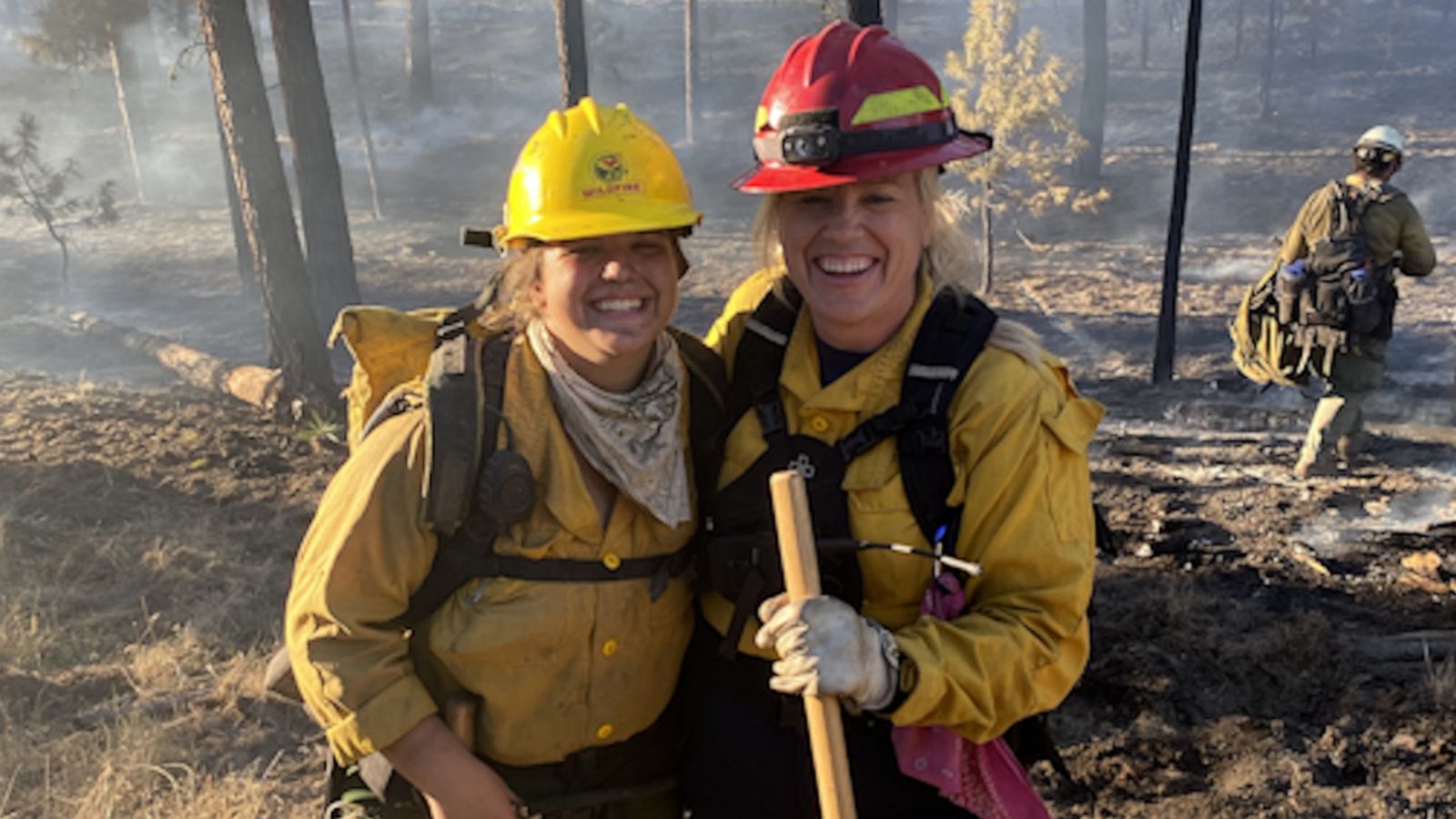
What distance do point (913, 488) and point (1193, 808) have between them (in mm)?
2670

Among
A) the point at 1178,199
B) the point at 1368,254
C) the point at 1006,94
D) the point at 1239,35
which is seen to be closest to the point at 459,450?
the point at 1368,254

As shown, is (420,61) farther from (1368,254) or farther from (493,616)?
(493,616)

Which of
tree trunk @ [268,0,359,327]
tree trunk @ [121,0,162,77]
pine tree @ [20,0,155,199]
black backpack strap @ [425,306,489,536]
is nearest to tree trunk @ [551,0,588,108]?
tree trunk @ [268,0,359,327]

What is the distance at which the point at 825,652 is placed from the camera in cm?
175

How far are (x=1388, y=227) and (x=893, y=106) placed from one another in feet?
23.1

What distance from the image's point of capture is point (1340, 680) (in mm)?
4746

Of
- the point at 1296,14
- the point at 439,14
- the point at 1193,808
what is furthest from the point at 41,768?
the point at 1296,14

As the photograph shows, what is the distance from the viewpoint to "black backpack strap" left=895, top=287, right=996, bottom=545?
2.04 metres

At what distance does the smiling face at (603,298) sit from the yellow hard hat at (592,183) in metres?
0.05

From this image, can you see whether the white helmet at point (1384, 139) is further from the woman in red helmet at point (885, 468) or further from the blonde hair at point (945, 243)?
the woman in red helmet at point (885, 468)

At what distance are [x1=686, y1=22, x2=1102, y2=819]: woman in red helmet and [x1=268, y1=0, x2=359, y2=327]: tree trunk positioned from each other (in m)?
8.69

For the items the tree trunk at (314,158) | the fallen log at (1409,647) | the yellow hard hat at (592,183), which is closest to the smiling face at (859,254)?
the yellow hard hat at (592,183)

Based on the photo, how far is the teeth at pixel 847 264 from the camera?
85.7 inches

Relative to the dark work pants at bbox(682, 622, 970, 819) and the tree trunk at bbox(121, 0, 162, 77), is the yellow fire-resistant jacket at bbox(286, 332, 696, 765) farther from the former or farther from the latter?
the tree trunk at bbox(121, 0, 162, 77)
